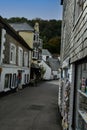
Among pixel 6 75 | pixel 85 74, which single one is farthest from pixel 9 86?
pixel 85 74

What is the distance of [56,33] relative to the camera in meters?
101

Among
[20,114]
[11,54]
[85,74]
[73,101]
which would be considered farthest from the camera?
[11,54]

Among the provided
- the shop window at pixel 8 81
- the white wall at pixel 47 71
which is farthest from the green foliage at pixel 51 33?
the shop window at pixel 8 81

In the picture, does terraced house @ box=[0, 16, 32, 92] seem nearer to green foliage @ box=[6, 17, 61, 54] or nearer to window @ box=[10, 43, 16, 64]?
window @ box=[10, 43, 16, 64]

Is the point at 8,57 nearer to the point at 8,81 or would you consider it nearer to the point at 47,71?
the point at 8,81

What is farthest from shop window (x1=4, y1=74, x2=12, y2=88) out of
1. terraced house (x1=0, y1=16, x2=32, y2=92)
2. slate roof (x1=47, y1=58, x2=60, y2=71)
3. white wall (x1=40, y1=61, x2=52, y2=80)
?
slate roof (x1=47, y1=58, x2=60, y2=71)

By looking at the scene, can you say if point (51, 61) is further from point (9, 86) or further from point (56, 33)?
point (9, 86)

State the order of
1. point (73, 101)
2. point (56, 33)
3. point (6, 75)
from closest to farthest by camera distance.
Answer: point (73, 101) → point (6, 75) → point (56, 33)

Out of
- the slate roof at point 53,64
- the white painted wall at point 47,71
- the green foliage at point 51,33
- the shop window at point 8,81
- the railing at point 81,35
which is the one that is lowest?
the shop window at point 8,81

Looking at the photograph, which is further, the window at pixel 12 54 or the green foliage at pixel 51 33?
the green foliage at pixel 51 33

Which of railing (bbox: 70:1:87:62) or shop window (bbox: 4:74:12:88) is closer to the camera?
railing (bbox: 70:1:87:62)

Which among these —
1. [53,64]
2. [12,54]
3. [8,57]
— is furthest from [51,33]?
[8,57]

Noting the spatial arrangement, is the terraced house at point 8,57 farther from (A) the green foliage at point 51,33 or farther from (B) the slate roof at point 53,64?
(A) the green foliage at point 51,33

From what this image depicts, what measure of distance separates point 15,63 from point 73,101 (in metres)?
21.3
